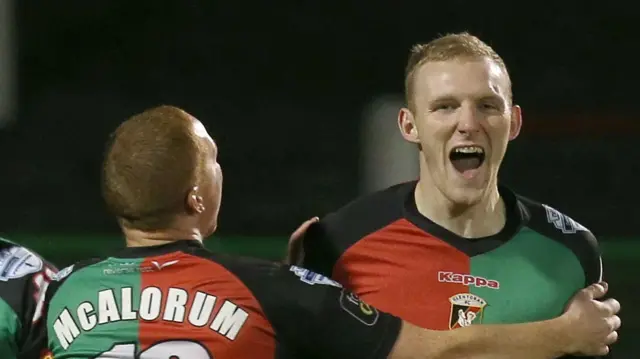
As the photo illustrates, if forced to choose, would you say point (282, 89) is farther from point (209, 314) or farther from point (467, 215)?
point (209, 314)

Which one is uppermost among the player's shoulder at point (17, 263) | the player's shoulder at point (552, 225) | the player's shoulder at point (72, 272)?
the player's shoulder at point (552, 225)

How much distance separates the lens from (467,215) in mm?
2121

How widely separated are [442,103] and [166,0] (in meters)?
5.86

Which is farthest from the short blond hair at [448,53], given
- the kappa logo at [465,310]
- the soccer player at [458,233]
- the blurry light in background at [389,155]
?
the blurry light in background at [389,155]

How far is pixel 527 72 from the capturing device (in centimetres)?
715

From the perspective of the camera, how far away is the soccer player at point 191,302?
1.86 m

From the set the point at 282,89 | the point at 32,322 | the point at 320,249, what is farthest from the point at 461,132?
the point at 282,89

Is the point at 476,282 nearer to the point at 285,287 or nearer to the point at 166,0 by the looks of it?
the point at 285,287

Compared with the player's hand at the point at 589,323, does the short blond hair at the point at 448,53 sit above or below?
above

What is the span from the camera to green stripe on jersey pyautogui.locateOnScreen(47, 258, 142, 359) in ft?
6.11

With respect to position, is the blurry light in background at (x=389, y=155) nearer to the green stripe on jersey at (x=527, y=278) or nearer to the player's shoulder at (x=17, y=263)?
the green stripe on jersey at (x=527, y=278)

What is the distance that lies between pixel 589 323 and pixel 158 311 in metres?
0.68

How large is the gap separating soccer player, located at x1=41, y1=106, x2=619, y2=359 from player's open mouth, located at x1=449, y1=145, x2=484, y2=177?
294 mm

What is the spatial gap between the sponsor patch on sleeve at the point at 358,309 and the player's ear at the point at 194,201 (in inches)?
10.4
